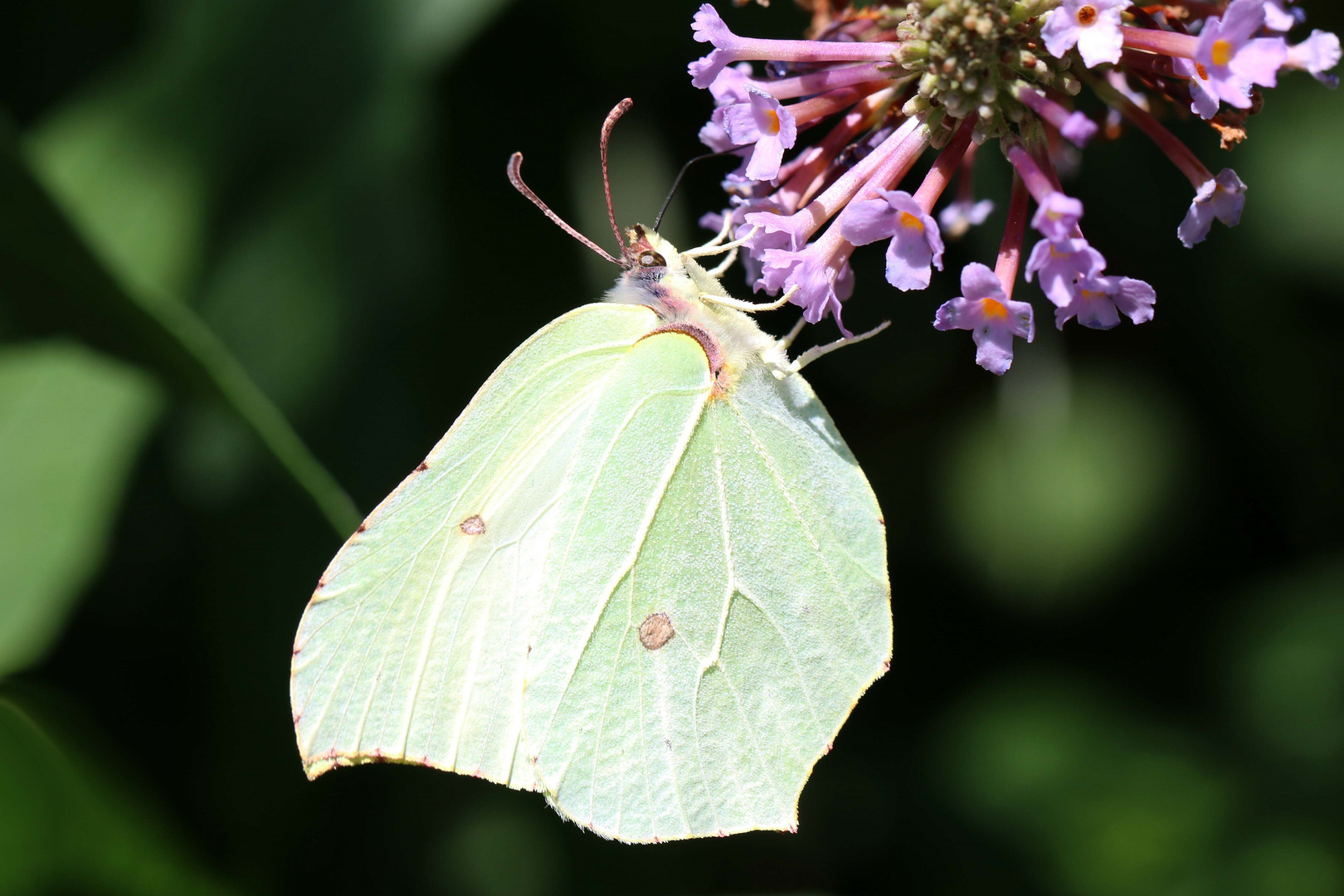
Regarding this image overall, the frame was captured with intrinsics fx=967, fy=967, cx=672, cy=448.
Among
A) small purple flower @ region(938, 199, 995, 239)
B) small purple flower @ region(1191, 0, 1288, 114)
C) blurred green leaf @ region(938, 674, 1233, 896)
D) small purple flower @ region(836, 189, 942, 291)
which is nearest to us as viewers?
small purple flower @ region(1191, 0, 1288, 114)

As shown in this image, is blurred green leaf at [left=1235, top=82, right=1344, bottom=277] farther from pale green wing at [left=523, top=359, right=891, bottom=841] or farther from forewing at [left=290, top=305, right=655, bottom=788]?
forewing at [left=290, top=305, right=655, bottom=788]

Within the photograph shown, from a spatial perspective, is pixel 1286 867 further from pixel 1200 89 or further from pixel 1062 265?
pixel 1200 89

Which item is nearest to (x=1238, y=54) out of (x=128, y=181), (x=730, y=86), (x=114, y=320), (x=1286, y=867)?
(x=730, y=86)

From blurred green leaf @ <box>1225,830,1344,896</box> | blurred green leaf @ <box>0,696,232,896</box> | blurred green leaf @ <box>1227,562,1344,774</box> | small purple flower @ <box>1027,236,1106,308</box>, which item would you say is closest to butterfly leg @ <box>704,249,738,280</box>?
small purple flower @ <box>1027,236,1106,308</box>

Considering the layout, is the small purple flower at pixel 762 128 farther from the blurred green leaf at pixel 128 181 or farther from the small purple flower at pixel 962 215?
the blurred green leaf at pixel 128 181

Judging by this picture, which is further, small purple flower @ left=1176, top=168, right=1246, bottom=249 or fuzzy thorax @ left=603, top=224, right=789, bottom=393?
fuzzy thorax @ left=603, top=224, right=789, bottom=393

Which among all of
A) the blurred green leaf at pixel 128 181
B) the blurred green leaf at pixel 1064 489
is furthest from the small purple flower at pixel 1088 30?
the blurred green leaf at pixel 128 181

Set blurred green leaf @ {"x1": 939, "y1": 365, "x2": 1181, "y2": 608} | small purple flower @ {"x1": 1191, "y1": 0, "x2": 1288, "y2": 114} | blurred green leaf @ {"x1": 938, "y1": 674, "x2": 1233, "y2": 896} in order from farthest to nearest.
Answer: blurred green leaf @ {"x1": 939, "y1": 365, "x2": 1181, "y2": 608}
blurred green leaf @ {"x1": 938, "y1": 674, "x2": 1233, "y2": 896}
small purple flower @ {"x1": 1191, "y1": 0, "x2": 1288, "y2": 114}
